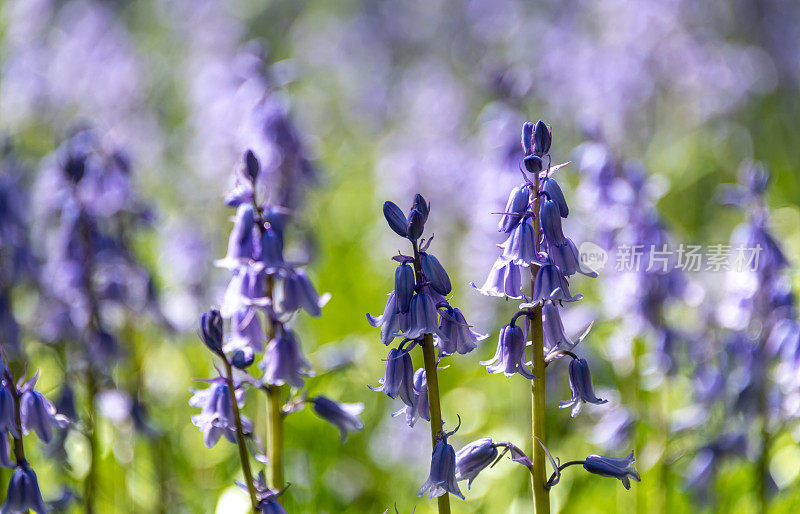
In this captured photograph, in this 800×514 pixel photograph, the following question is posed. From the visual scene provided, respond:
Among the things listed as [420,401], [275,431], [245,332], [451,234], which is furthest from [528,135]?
[451,234]

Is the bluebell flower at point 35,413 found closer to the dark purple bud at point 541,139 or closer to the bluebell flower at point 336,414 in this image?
the bluebell flower at point 336,414

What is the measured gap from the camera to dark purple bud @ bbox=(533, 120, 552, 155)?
2.25 meters

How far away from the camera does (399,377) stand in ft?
7.69

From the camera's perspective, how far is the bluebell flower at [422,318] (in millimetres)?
2209

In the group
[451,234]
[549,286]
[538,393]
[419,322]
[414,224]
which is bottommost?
[451,234]

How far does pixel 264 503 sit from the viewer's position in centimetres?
251

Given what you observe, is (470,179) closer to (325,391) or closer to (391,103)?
(325,391)

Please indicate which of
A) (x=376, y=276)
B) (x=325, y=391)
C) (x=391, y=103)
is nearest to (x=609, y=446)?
(x=325, y=391)

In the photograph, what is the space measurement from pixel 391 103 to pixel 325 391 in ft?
28.2

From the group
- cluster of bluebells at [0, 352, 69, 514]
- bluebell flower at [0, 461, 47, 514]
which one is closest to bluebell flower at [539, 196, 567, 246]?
cluster of bluebells at [0, 352, 69, 514]

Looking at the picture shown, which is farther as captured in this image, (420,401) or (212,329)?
(420,401)

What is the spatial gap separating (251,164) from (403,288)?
2.44 ft

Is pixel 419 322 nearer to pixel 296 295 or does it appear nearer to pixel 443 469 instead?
pixel 443 469

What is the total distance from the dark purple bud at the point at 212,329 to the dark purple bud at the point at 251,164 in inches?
21.2
